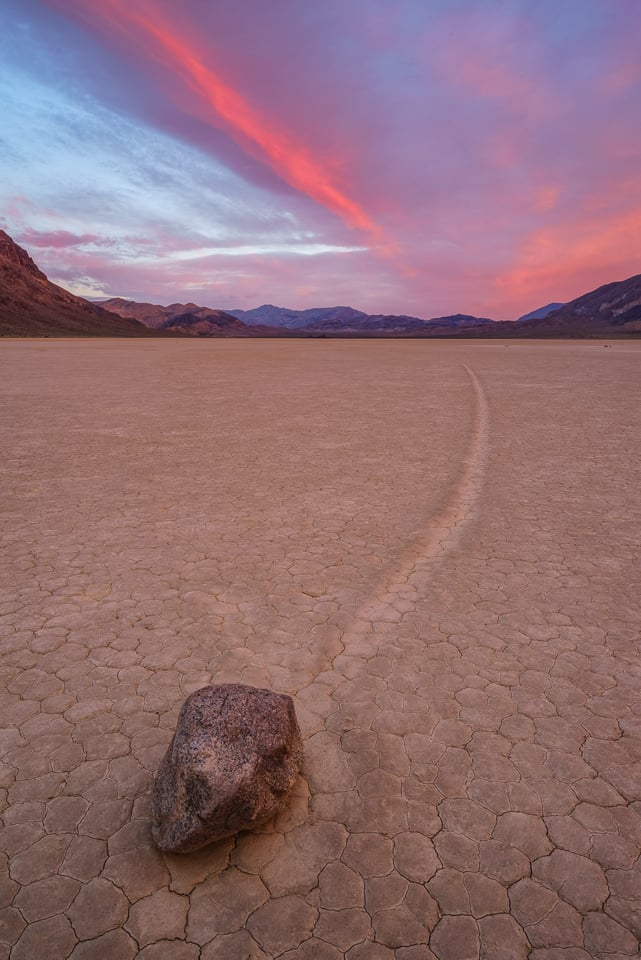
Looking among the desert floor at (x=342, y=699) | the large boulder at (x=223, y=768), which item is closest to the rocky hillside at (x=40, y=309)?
the desert floor at (x=342, y=699)

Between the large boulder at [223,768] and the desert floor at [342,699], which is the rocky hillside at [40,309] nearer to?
the desert floor at [342,699]

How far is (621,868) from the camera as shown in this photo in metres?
2.17

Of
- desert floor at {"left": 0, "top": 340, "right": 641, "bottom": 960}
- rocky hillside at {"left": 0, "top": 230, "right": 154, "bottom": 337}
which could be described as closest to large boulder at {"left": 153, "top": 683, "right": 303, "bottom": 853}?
desert floor at {"left": 0, "top": 340, "right": 641, "bottom": 960}

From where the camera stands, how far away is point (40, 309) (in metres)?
113

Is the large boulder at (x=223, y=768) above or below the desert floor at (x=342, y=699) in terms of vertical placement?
above

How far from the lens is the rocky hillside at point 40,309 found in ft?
330

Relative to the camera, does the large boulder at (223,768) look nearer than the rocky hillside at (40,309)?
Yes

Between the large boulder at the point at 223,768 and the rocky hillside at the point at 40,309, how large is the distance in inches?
3957

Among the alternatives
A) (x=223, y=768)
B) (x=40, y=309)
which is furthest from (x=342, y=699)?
(x=40, y=309)

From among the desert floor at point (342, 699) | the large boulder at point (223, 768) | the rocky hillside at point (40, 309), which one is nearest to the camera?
the desert floor at point (342, 699)

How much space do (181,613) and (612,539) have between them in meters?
4.08

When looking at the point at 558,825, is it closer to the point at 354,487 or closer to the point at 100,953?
the point at 100,953

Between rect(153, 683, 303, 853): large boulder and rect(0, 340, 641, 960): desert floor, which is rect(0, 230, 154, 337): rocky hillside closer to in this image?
rect(0, 340, 641, 960): desert floor

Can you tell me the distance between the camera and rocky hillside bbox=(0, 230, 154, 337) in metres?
101
